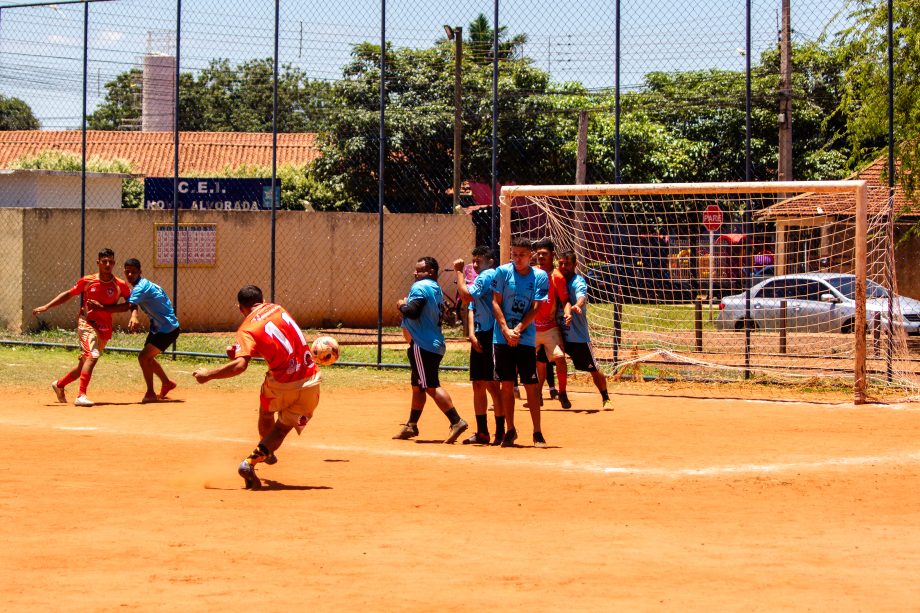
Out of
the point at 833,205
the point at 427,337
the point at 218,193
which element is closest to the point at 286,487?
the point at 427,337

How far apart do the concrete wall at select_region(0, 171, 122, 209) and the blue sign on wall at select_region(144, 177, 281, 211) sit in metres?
1.78

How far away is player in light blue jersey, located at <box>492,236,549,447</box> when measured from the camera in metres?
11.4

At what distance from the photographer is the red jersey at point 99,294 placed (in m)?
14.8

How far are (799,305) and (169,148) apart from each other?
37.7 metres

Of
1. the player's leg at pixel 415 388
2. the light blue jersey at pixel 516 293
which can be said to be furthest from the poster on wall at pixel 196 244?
the light blue jersey at pixel 516 293

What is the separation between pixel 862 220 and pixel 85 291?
9270mm

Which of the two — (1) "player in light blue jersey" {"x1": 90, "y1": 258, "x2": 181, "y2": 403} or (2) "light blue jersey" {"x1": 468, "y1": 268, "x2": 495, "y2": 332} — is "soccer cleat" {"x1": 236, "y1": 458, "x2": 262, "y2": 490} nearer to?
(2) "light blue jersey" {"x1": 468, "y1": 268, "x2": 495, "y2": 332}

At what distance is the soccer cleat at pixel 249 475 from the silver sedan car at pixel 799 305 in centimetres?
1021

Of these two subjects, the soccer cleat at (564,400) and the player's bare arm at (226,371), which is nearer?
the player's bare arm at (226,371)

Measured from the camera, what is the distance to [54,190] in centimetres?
3759

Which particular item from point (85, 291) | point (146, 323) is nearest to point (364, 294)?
point (146, 323)

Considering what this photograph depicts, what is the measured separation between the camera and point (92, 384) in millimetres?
16531

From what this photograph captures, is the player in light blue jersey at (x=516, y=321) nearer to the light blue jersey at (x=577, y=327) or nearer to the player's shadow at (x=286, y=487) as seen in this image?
the player's shadow at (x=286, y=487)

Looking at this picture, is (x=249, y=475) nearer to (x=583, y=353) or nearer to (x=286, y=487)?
(x=286, y=487)
